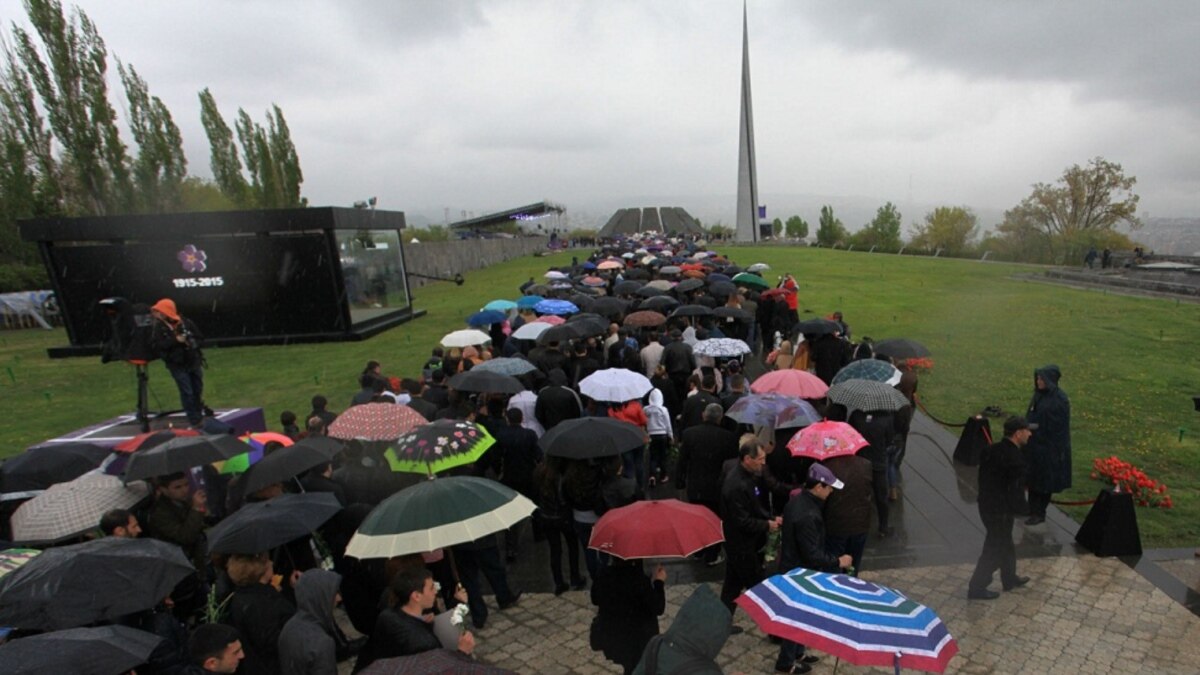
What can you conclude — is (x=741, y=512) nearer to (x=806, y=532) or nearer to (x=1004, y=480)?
(x=806, y=532)

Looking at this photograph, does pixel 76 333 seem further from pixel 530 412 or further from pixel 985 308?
pixel 985 308

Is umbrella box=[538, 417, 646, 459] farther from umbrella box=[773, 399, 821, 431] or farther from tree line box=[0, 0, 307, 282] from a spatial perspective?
tree line box=[0, 0, 307, 282]

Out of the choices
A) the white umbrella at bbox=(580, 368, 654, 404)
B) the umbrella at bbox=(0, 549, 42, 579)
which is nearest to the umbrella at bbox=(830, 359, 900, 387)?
the white umbrella at bbox=(580, 368, 654, 404)

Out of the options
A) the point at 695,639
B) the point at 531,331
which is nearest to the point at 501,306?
the point at 531,331

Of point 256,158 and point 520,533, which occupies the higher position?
point 256,158

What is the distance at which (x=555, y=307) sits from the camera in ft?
41.3

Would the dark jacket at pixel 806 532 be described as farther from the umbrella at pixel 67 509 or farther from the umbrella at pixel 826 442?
the umbrella at pixel 67 509

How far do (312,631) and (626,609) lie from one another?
184 centimetres

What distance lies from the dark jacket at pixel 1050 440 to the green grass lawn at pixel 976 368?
1.03 metres

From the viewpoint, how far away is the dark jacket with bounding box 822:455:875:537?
4996 mm

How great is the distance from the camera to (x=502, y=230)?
8512 cm

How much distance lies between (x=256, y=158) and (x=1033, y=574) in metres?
57.1

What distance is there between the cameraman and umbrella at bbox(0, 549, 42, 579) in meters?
5.46

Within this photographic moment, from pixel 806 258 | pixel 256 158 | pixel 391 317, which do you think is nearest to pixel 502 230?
pixel 256 158
